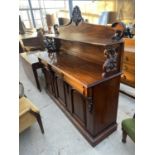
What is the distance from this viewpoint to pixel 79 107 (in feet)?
6.15

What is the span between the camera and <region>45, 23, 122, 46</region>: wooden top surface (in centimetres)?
148

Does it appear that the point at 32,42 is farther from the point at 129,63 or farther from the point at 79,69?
the point at 79,69

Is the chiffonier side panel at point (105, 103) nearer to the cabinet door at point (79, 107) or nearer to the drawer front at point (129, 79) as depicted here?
the cabinet door at point (79, 107)

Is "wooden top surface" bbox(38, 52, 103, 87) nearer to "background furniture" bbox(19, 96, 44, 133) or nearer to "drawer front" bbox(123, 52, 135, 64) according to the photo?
"background furniture" bbox(19, 96, 44, 133)

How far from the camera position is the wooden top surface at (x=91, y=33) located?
1477 millimetres

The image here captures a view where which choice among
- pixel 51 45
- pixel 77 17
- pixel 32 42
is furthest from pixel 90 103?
pixel 32 42

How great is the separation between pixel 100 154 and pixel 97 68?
1048mm

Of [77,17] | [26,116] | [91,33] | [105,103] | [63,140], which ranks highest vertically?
[77,17]

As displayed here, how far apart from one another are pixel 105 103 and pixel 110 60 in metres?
0.55

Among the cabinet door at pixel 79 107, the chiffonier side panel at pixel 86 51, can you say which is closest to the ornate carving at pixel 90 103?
the cabinet door at pixel 79 107

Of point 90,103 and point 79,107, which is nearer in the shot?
point 90,103

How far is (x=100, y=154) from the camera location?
1.70 metres

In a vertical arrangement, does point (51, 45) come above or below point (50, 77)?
above
